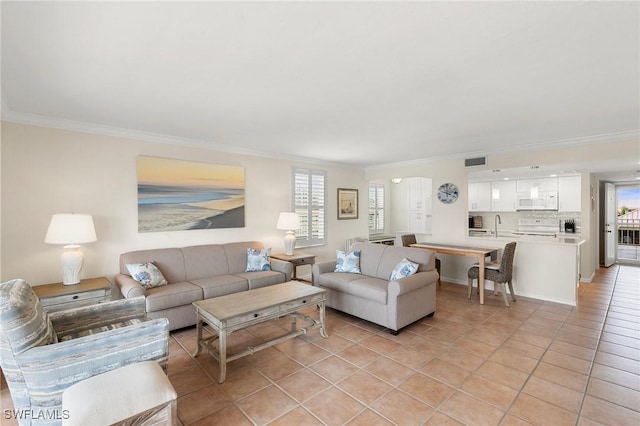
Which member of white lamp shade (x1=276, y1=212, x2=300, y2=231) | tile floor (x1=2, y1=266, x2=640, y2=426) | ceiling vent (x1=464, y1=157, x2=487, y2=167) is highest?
ceiling vent (x1=464, y1=157, x2=487, y2=167)

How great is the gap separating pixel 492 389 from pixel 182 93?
142 inches

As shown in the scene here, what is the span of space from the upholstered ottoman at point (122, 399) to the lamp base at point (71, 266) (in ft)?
6.89

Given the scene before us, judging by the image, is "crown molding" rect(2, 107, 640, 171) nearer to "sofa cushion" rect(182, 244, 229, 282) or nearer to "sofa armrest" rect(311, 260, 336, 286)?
"sofa cushion" rect(182, 244, 229, 282)

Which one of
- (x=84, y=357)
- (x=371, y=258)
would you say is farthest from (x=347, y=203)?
(x=84, y=357)

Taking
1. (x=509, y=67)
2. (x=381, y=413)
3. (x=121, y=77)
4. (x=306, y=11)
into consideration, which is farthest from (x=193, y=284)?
(x=509, y=67)

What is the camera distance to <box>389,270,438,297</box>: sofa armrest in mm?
3279

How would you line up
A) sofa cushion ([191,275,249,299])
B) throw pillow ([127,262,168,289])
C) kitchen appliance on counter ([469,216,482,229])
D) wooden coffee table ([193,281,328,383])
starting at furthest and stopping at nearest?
1. kitchen appliance on counter ([469,216,482,229])
2. sofa cushion ([191,275,249,299])
3. throw pillow ([127,262,168,289])
4. wooden coffee table ([193,281,328,383])

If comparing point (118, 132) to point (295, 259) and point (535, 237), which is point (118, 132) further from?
point (535, 237)

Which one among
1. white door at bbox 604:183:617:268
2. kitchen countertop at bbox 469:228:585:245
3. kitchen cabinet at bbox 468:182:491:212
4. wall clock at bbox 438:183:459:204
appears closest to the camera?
kitchen countertop at bbox 469:228:585:245

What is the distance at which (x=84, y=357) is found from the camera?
173 centimetres

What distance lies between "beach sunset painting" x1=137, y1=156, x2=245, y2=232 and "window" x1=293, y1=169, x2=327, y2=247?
1.25m

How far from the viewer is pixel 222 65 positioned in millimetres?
2168

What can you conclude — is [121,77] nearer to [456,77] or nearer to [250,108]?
[250,108]

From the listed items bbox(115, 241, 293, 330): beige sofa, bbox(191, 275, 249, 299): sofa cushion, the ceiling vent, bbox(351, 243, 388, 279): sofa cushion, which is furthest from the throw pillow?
the ceiling vent
